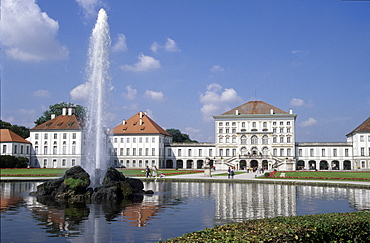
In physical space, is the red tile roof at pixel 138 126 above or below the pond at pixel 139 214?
above

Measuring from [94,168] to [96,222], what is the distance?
1513 cm

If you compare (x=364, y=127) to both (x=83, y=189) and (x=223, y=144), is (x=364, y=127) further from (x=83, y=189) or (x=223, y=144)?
(x=83, y=189)

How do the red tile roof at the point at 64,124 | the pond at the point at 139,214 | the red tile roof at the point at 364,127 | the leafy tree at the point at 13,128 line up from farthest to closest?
the leafy tree at the point at 13,128
the red tile roof at the point at 64,124
the red tile roof at the point at 364,127
the pond at the point at 139,214

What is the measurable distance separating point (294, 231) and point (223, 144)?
81.6 metres

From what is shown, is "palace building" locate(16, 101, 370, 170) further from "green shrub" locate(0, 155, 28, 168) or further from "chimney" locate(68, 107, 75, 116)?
"green shrub" locate(0, 155, 28, 168)

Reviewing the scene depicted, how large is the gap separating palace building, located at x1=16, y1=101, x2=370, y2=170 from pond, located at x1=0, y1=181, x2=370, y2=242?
210 ft

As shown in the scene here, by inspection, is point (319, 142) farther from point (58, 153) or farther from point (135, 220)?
point (135, 220)

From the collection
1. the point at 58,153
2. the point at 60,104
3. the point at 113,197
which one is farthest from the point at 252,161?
the point at 113,197

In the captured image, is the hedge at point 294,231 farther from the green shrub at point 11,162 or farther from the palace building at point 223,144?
the palace building at point 223,144

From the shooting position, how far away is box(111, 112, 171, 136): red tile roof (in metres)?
89.2

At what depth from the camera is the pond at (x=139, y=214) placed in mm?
11238

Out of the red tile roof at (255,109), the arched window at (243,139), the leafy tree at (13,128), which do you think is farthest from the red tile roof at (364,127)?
the leafy tree at (13,128)

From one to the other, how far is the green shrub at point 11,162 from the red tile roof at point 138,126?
22038 mm

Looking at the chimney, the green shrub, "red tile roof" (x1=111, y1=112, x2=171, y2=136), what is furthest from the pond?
the chimney
